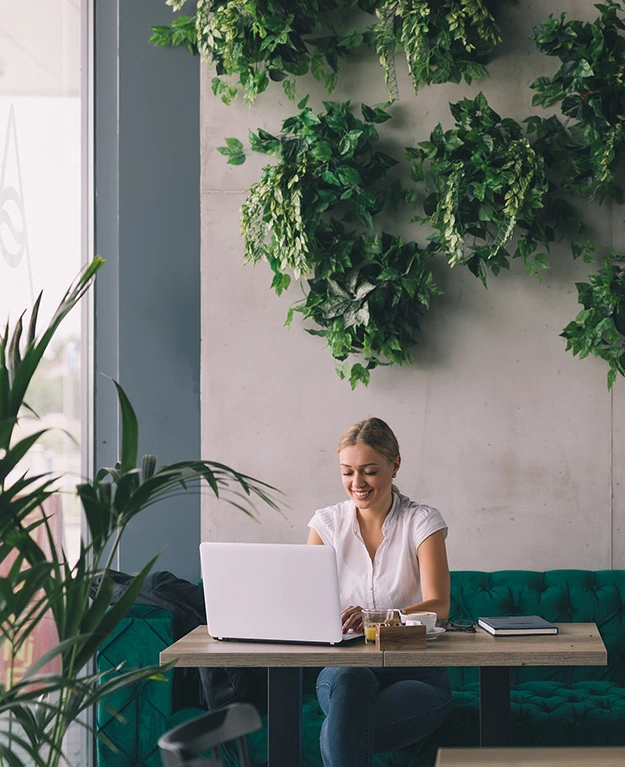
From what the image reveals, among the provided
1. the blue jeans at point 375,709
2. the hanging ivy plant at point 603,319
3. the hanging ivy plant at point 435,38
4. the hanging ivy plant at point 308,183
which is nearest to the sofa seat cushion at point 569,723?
the blue jeans at point 375,709

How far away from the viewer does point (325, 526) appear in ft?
10.3

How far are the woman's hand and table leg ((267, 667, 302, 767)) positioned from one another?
0.59 feet

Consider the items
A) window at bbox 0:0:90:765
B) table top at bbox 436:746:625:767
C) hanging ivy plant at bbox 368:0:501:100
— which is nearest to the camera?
table top at bbox 436:746:625:767

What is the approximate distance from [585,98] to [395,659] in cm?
239

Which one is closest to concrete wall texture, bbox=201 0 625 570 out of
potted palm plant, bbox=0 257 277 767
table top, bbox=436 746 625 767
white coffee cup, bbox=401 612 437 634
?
white coffee cup, bbox=401 612 437 634

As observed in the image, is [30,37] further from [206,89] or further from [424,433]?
[424,433]

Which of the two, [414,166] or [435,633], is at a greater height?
[414,166]

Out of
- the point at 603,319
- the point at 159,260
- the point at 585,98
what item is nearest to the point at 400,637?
the point at 603,319

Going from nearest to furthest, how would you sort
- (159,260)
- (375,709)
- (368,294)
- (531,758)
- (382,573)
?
(531,758)
(375,709)
(382,573)
(368,294)
(159,260)

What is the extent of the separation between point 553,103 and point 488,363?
3.51 feet

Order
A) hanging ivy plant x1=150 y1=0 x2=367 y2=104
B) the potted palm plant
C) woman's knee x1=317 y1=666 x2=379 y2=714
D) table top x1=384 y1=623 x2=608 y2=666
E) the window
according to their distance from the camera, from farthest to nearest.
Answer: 1. hanging ivy plant x1=150 y1=0 x2=367 y2=104
2. the window
3. woman's knee x1=317 y1=666 x2=379 y2=714
4. table top x1=384 y1=623 x2=608 y2=666
5. the potted palm plant

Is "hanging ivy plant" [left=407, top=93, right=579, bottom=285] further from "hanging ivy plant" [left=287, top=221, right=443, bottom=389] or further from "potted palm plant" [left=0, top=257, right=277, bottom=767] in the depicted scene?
"potted palm plant" [left=0, top=257, right=277, bottom=767]

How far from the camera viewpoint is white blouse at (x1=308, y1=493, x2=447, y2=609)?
9.95 ft

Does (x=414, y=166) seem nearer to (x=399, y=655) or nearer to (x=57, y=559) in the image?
(x=399, y=655)
